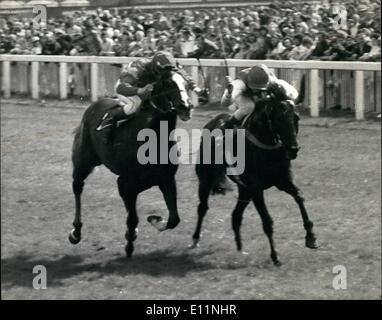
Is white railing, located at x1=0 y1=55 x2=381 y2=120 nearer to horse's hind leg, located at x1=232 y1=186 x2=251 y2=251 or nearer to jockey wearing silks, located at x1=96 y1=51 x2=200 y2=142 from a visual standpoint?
horse's hind leg, located at x1=232 y1=186 x2=251 y2=251

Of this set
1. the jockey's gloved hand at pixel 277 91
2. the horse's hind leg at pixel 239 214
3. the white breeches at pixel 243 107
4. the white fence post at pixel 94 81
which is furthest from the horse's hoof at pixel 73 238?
the white fence post at pixel 94 81

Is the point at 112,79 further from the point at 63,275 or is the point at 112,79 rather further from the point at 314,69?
the point at 63,275

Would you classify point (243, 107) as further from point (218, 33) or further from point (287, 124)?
point (218, 33)

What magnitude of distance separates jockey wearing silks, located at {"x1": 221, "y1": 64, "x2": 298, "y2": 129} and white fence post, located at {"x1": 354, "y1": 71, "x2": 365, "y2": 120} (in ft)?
21.4

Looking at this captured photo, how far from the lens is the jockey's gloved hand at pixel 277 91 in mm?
8383

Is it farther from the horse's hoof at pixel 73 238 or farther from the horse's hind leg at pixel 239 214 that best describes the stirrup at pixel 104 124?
the horse's hind leg at pixel 239 214

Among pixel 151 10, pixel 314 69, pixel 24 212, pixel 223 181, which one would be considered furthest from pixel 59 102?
pixel 223 181

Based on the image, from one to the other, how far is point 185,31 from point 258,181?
9.73 meters

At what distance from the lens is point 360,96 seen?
15.2m

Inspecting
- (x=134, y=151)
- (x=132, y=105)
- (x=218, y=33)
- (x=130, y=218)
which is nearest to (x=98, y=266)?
(x=130, y=218)

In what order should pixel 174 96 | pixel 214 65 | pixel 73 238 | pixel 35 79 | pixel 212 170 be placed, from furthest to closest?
pixel 35 79, pixel 214 65, pixel 212 170, pixel 73 238, pixel 174 96

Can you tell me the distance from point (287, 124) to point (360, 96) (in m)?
7.23

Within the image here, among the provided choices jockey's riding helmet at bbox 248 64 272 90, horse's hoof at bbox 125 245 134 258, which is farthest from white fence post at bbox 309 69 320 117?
horse's hoof at bbox 125 245 134 258

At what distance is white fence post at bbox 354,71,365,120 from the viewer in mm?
15234
